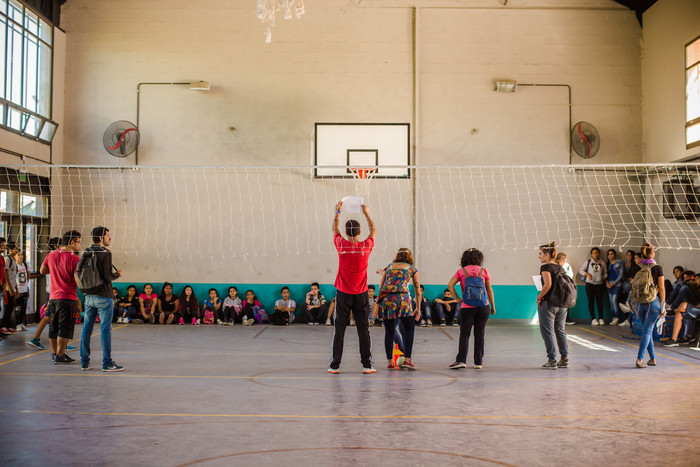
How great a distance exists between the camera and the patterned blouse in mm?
6910

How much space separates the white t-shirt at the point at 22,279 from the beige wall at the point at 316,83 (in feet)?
9.87

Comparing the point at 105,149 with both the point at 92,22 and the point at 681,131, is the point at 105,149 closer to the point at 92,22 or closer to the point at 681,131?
the point at 92,22

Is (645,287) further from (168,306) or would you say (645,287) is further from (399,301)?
(168,306)

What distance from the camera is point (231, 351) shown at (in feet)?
28.3

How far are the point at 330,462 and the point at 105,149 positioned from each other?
36.7 ft

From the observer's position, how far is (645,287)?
7.32m

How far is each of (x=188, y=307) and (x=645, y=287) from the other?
8.68 meters

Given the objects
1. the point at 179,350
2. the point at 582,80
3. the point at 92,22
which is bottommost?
the point at 179,350

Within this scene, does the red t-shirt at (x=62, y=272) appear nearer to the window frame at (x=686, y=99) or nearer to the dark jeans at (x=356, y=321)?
the dark jeans at (x=356, y=321)

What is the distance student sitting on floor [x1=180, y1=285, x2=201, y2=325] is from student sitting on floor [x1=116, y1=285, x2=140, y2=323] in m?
0.95

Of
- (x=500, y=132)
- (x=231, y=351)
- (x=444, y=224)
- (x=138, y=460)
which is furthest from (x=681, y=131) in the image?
(x=138, y=460)

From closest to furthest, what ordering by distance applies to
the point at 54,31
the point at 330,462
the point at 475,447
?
the point at 330,462
the point at 475,447
the point at 54,31

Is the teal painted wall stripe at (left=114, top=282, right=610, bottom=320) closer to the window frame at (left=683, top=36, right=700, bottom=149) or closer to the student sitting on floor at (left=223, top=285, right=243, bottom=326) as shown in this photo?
the student sitting on floor at (left=223, top=285, right=243, bottom=326)

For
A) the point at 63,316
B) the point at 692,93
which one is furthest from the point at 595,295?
the point at 63,316
